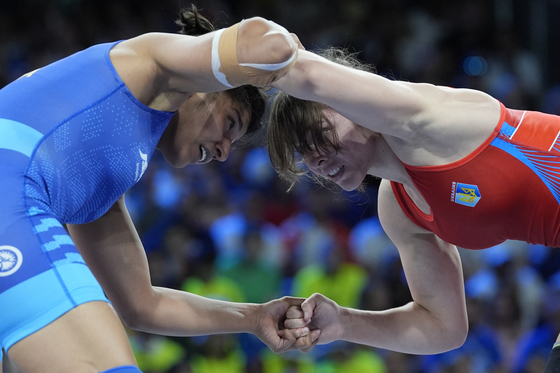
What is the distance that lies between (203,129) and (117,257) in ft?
2.03

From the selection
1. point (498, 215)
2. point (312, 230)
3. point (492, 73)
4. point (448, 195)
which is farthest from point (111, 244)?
point (492, 73)

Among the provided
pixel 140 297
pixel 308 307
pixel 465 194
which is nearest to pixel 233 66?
pixel 465 194

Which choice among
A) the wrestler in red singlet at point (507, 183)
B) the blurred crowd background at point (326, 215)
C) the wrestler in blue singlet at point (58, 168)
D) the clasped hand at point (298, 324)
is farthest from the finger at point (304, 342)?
the blurred crowd background at point (326, 215)

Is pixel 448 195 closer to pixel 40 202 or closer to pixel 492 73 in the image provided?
pixel 40 202

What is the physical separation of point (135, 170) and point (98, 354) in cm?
69

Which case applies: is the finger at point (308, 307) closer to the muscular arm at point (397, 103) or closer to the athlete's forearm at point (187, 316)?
the athlete's forearm at point (187, 316)

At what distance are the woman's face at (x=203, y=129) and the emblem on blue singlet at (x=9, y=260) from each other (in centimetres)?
82

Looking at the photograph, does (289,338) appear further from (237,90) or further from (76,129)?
(76,129)

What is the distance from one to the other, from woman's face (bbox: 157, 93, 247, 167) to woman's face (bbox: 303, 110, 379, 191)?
0.32m

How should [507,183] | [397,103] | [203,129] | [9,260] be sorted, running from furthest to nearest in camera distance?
[203,129] → [507,183] → [397,103] → [9,260]

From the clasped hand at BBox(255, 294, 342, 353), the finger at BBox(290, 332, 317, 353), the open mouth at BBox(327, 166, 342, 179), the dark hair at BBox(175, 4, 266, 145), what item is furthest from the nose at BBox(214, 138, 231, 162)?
the finger at BBox(290, 332, 317, 353)

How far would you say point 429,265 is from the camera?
2963mm

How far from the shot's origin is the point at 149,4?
767 centimetres

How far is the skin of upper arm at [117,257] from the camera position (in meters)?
2.55
